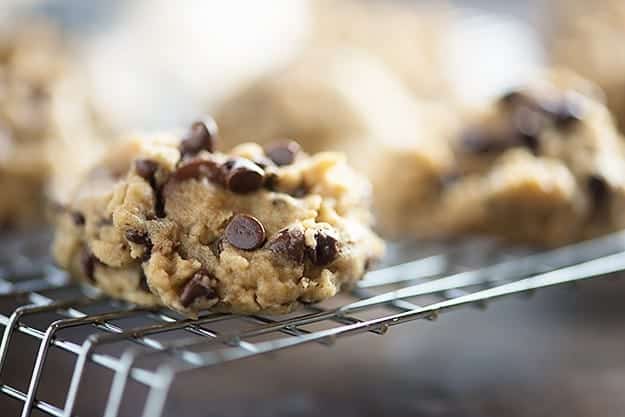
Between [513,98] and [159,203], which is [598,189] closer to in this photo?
[513,98]

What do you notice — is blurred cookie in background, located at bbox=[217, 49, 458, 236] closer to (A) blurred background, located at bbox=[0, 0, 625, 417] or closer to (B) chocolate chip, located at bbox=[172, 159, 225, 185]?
(A) blurred background, located at bbox=[0, 0, 625, 417]

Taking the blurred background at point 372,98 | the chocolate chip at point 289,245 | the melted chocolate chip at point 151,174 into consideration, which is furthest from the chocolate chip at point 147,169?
the blurred background at point 372,98

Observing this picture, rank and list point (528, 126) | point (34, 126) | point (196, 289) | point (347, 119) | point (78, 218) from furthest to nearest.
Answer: point (347, 119), point (34, 126), point (528, 126), point (78, 218), point (196, 289)

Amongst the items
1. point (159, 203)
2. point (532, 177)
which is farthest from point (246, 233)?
point (532, 177)

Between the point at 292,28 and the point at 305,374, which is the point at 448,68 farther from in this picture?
the point at 305,374

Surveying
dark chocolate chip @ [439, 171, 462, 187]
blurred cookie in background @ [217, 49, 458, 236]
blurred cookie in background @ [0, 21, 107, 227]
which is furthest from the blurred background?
dark chocolate chip @ [439, 171, 462, 187]

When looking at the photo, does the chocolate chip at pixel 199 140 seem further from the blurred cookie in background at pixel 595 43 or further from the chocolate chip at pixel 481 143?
the blurred cookie in background at pixel 595 43

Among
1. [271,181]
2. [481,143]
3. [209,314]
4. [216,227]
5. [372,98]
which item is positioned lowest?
[209,314]
